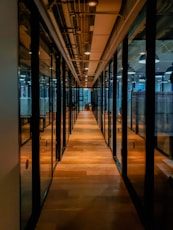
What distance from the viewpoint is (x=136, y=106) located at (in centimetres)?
642

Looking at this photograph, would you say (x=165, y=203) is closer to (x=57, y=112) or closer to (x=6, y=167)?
(x=6, y=167)

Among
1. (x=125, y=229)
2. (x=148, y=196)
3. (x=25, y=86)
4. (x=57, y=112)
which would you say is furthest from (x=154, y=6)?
(x=57, y=112)

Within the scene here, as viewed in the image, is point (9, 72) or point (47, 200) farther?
point (47, 200)

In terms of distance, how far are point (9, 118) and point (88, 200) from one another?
2.84 m

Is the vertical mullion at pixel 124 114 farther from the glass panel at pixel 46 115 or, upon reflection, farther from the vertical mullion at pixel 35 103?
the vertical mullion at pixel 35 103

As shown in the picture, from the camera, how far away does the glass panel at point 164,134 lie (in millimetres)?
3598

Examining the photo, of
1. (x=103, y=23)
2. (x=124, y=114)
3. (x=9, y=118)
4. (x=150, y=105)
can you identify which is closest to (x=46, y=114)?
(x=124, y=114)

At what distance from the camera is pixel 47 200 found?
503cm

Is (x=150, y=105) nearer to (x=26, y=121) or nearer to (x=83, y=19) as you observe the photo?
(x=26, y=121)

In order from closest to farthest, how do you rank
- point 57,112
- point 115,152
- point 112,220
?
point 112,220 < point 57,112 < point 115,152

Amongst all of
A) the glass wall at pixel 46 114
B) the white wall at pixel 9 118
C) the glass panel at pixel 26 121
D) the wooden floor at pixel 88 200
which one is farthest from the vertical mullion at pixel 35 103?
the white wall at pixel 9 118

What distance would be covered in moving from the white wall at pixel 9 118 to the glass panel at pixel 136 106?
90.6 inches

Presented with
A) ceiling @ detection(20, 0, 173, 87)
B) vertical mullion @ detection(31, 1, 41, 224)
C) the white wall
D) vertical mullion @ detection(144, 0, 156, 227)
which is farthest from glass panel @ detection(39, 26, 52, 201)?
the white wall

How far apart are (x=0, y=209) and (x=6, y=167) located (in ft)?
1.16
